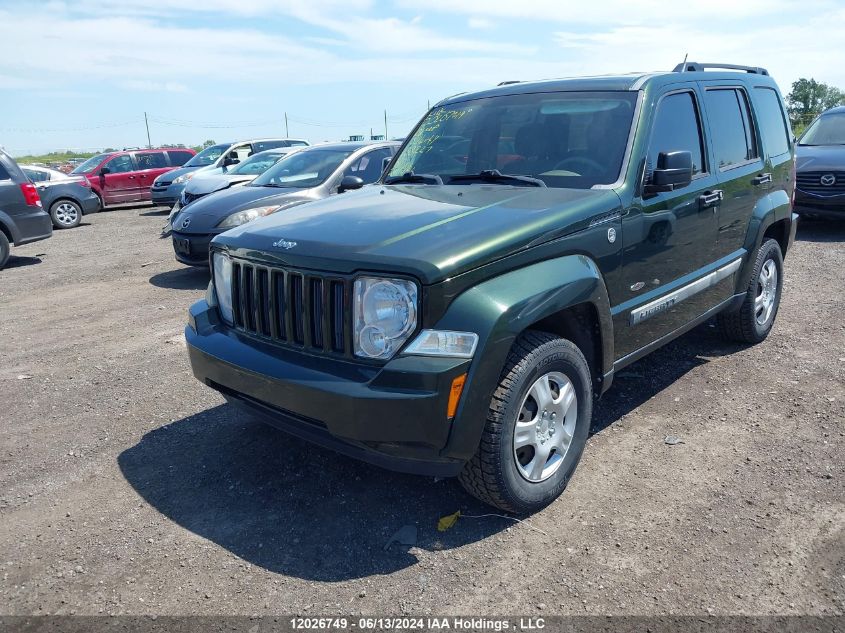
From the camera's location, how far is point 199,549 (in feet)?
10.2

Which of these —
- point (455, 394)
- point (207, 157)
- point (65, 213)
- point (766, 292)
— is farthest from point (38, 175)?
point (455, 394)

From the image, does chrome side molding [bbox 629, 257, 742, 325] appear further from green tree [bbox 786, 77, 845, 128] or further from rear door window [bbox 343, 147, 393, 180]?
green tree [bbox 786, 77, 845, 128]

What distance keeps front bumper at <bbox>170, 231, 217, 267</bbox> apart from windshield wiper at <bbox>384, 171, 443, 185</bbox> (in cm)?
424

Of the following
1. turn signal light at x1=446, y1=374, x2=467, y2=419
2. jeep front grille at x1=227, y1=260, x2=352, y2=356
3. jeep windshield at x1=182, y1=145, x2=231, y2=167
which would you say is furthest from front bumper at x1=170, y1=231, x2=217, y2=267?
jeep windshield at x1=182, y1=145, x2=231, y2=167

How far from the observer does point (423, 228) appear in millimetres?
3156

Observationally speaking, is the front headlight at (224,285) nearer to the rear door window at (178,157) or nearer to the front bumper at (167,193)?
the front bumper at (167,193)

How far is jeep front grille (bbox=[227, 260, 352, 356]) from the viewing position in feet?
9.80

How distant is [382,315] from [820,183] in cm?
975

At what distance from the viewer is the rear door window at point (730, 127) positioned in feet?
15.2

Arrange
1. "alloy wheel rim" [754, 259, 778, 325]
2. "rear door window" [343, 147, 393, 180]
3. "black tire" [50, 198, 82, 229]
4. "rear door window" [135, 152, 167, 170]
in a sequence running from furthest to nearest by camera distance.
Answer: "rear door window" [135, 152, 167, 170], "black tire" [50, 198, 82, 229], "rear door window" [343, 147, 393, 180], "alloy wheel rim" [754, 259, 778, 325]

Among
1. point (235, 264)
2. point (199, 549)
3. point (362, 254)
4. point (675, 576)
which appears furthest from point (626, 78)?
point (199, 549)

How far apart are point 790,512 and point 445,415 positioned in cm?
186

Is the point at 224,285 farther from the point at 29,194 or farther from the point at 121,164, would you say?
the point at 121,164

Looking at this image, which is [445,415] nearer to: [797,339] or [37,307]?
[797,339]
